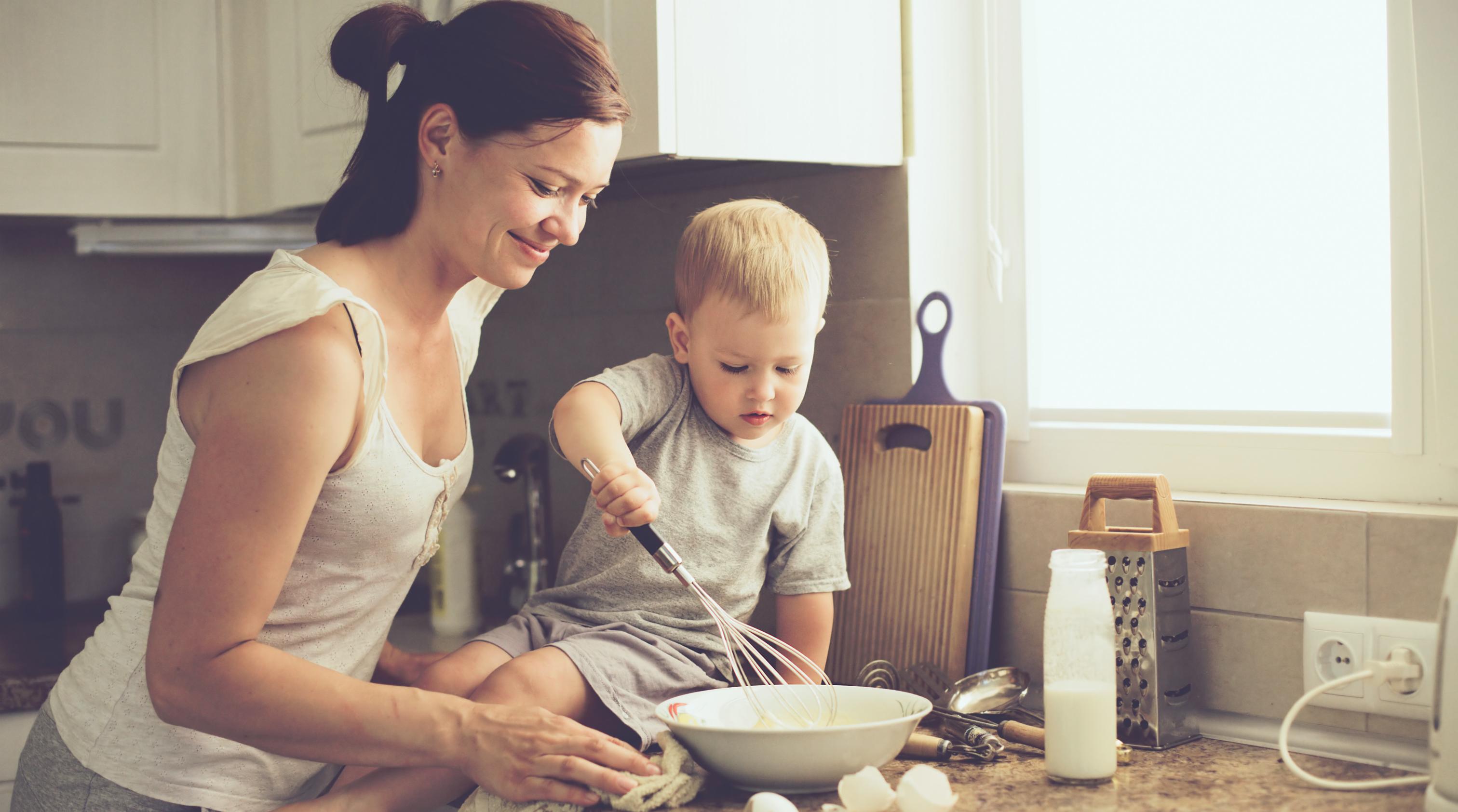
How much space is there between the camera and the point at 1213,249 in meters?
1.31

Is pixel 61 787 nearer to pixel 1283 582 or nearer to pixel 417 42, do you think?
pixel 417 42

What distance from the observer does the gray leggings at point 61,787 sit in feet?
3.31

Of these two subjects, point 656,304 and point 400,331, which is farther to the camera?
point 656,304

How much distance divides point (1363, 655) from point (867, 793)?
50 cm

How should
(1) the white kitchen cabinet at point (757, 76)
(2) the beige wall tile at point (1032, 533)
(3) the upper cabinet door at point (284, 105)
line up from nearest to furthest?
1. (1) the white kitchen cabinet at point (757, 76)
2. (2) the beige wall tile at point (1032, 533)
3. (3) the upper cabinet door at point (284, 105)

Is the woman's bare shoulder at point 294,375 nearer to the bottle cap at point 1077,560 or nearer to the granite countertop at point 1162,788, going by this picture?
the granite countertop at point 1162,788

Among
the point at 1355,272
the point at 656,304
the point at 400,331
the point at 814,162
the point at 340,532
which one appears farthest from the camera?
the point at 656,304

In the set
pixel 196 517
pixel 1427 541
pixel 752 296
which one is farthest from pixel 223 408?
pixel 1427 541

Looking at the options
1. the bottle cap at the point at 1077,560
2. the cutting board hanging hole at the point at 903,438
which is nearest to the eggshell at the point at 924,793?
the bottle cap at the point at 1077,560

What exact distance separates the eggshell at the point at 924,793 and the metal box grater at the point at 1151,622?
11.3 inches

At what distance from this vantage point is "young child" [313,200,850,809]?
3.60 ft

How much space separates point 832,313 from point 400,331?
0.57 m

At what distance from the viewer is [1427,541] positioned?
1.06 meters

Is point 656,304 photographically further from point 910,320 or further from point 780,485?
point 780,485
